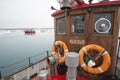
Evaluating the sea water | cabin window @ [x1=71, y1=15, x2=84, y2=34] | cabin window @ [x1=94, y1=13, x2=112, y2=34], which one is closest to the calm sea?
the sea water

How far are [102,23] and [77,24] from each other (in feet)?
2.52

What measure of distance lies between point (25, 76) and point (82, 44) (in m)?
3.75

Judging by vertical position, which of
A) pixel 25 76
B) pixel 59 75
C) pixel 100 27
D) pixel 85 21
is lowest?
pixel 25 76

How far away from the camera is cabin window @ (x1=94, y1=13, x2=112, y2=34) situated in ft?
8.63

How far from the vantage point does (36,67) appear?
232 inches

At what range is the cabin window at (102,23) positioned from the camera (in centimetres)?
263

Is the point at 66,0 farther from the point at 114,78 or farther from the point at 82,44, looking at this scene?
the point at 114,78

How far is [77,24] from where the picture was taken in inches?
123

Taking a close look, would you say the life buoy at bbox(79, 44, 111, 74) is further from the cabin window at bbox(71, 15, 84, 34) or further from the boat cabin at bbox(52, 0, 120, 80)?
the cabin window at bbox(71, 15, 84, 34)

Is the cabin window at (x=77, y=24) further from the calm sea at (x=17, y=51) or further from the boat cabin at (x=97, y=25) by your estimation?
the calm sea at (x=17, y=51)

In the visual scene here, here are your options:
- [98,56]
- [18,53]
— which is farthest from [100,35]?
[18,53]

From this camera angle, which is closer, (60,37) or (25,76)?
(60,37)

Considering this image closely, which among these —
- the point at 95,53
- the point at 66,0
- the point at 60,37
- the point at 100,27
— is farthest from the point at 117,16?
A: the point at 60,37

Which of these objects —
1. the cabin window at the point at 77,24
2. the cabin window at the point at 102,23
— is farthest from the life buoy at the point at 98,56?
the cabin window at the point at 77,24
